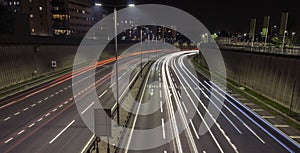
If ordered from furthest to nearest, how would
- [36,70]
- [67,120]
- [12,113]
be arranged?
[36,70]
[12,113]
[67,120]

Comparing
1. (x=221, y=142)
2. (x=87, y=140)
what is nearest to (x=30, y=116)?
(x=87, y=140)

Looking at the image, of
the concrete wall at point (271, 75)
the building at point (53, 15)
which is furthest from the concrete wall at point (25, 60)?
the building at point (53, 15)

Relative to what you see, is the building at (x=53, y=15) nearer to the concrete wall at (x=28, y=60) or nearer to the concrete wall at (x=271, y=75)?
the concrete wall at (x=28, y=60)

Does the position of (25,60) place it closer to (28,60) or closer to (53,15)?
(28,60)

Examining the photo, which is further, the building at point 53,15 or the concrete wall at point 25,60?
the building at point 53,15

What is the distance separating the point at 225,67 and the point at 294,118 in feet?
103

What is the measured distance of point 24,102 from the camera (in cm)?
2905

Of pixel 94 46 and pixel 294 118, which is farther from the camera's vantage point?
pixel 94 46

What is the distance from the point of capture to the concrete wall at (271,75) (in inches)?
1065

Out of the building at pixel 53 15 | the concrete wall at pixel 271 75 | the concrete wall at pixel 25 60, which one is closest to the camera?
the concrete wall at pixel 271 75

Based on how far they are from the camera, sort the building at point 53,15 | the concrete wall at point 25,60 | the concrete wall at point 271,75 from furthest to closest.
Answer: the building at point 53,15
the concrete wall at point 25,60
the concrete wall at point 271,75

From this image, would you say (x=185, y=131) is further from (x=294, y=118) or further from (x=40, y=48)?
(x=40, y=48)

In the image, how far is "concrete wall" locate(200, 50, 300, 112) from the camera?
88.8 ft

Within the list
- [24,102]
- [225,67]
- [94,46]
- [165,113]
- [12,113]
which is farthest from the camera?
[94,46]
